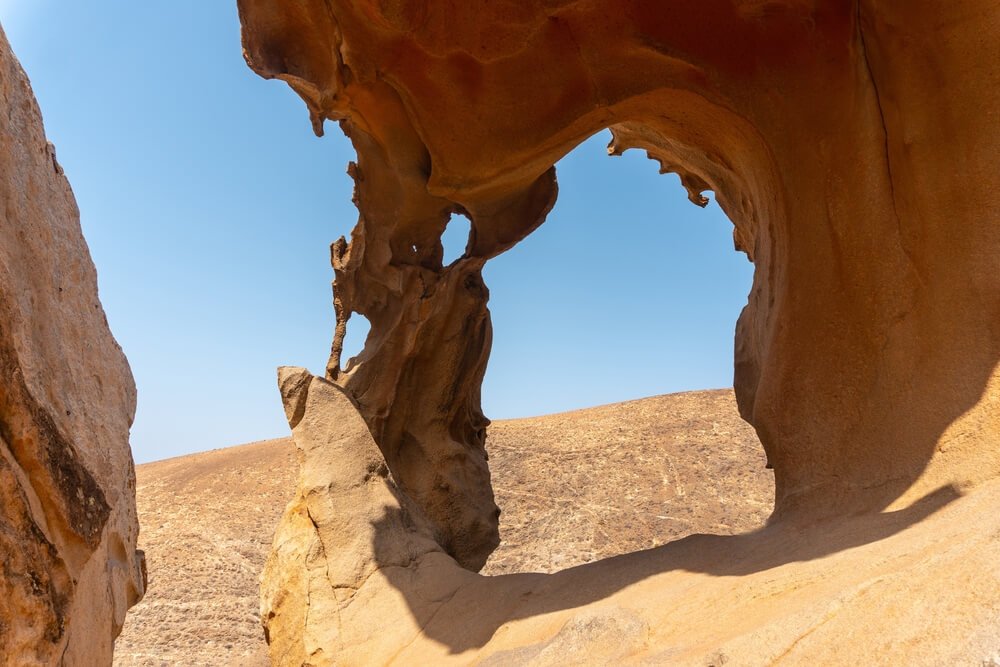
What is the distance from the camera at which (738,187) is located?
5328mm

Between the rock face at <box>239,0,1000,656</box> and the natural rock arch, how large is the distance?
0.01 meters

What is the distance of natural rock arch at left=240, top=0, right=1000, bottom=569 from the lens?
11.1 ft

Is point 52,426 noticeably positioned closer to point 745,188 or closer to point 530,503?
point 745,188

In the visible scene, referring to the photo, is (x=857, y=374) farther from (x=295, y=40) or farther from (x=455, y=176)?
(x=295, y=40)

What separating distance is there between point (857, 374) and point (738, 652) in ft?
6.68

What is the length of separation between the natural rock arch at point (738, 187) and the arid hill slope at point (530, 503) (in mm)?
5221

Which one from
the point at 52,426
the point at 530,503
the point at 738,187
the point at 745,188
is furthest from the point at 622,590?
the point at 530,503

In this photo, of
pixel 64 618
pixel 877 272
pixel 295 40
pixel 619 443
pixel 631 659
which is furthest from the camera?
pixel 619 443

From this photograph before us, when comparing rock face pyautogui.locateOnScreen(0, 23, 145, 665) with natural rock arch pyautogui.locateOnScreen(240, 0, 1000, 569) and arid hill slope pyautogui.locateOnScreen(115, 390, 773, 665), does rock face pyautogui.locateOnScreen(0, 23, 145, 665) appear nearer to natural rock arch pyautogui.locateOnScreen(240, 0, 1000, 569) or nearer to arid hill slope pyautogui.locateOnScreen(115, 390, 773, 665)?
natural rock arch pyautogui.locateOnScreen(240, 0, 1000, 569)

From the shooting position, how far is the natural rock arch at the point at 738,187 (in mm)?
3375

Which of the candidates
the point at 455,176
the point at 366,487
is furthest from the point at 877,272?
the point at 366,487

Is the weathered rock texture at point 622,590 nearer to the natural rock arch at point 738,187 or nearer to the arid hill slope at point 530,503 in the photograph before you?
the natural rock arch at point 738,187

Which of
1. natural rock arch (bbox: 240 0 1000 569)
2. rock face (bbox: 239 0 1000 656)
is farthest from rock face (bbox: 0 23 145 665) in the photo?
natural rock arch (bbox: 240 0 1000 569)

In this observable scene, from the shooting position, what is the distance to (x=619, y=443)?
43.8 feet
